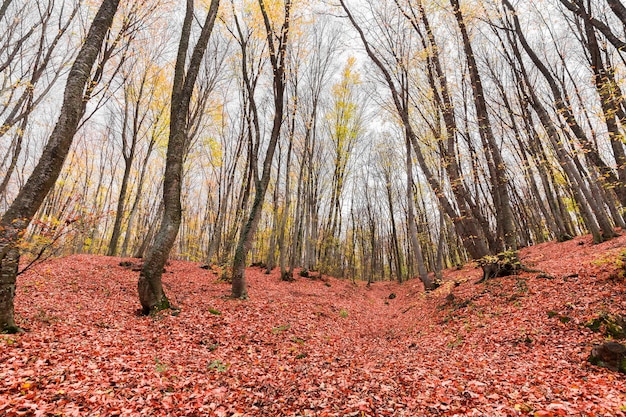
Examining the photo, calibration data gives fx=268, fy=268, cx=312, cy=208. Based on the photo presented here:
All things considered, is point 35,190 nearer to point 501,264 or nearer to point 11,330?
point 11,330

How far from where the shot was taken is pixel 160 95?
15.9 metres

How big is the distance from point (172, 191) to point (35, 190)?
2755mm

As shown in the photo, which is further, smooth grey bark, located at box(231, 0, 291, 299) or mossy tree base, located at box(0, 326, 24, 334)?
smooth grey bark, located at box(231, 0, 291, 299)

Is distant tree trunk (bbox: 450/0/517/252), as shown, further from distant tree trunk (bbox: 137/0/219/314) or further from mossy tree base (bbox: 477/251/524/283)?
distant tree trunk (bbox: 137/0/219/314)

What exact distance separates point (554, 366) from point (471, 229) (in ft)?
17.3

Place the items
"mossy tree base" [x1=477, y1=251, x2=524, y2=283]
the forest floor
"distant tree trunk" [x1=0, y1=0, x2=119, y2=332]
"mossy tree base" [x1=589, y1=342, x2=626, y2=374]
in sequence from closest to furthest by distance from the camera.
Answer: the forest floor
"mossy tree base" [x1=589, y1=342, x2=626, y2=374]
"distant tree trunk" [x1=0, y1=0, x2=119, y2=332]
"mossy tree base" [x1=477, y1=251, x2=524, y2=283]

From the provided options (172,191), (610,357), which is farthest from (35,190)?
(610,357)

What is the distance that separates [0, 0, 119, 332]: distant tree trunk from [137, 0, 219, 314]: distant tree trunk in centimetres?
223

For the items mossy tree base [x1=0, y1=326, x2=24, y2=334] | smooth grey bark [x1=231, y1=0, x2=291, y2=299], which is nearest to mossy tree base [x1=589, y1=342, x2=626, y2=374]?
smooth grey bark [x1=231, y1=0, x2=291, y2=299]


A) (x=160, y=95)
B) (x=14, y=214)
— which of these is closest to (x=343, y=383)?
(x=14, y=214)

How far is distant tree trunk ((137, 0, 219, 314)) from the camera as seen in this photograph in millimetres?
6379

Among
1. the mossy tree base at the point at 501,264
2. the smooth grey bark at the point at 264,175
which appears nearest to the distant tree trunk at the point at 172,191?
Result: the smooth grey bark at the point at 264,175

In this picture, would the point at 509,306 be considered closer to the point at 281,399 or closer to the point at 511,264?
the point at 511,264

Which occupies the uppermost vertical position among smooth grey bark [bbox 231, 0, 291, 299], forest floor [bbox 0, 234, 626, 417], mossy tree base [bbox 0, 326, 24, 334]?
smooth grey bark [bbox 231, 0, 291, 299]
